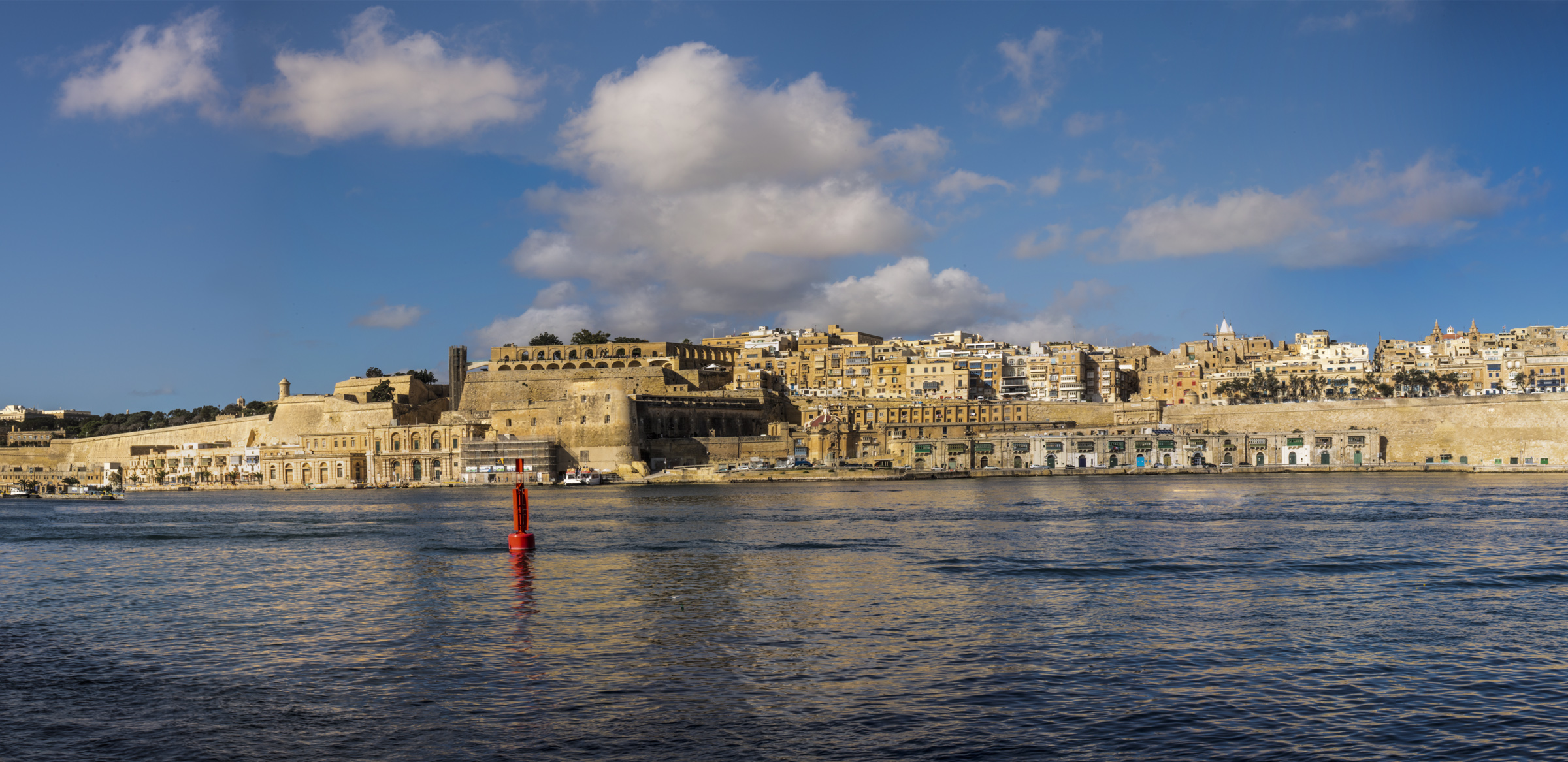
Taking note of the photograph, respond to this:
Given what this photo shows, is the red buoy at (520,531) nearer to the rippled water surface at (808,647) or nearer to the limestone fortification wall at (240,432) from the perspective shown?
the rippled water surface at (808,647)

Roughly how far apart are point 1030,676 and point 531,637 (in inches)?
210

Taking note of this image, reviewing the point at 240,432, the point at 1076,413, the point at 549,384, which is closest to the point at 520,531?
the point at 549,384

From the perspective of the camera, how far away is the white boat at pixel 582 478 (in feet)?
227

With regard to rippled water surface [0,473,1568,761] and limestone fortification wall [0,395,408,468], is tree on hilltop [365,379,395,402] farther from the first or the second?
rippled water surface [0,473,1568,761]

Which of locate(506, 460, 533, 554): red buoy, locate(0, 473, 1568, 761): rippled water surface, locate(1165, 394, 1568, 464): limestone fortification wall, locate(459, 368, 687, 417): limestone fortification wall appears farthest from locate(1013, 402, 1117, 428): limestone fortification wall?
locate(506, 460, 533, 554): red buoy

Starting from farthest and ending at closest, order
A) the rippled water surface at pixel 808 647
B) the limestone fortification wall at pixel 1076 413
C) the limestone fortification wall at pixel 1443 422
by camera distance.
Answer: the limestone fortification wall at pixel 1076 413
the limestone fortification wall at pixel 1443 422
the rippled water surface at pixel 808 647

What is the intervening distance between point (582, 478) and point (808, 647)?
196 feet

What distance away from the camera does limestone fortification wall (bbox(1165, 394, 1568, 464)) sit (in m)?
63.4

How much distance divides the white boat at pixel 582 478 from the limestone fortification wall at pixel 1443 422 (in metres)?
40.2

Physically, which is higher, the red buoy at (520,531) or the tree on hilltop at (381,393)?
the tree on hilltop at (381,393)

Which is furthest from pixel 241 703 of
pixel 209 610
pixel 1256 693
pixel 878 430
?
pixel 878 430

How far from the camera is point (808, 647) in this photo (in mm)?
11484

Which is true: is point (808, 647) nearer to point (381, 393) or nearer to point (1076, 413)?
point (1076, 413)

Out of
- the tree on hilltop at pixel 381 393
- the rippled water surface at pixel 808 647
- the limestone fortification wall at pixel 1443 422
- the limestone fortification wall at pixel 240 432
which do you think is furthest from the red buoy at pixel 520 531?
the tree on hilltop at pixel 381 393
